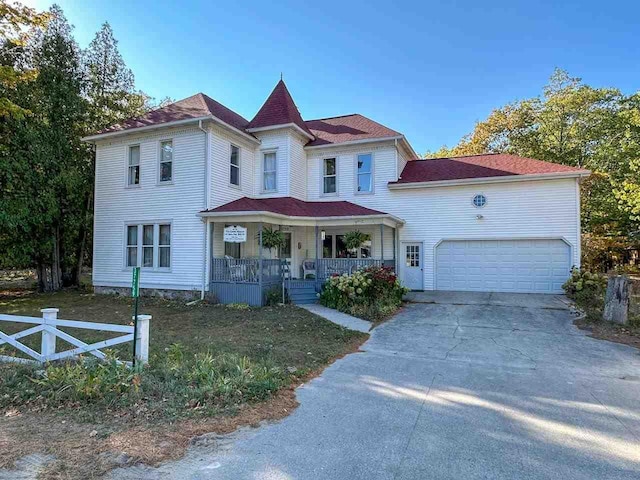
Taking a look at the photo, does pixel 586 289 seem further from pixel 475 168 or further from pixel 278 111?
pixel 278 111

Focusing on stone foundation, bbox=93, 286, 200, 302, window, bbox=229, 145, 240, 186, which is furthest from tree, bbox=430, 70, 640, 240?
stone foundation, bbox=93, 286, 200, 302

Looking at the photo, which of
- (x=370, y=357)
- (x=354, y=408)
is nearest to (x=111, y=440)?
(x=354, y=408)

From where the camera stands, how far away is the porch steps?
1249cm

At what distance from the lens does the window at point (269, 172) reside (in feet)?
50.6

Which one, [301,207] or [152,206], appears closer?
[152,206]

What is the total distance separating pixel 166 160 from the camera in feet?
45.3

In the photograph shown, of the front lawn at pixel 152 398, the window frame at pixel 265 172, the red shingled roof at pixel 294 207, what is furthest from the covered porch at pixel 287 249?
the front lawn at pixel 152 398

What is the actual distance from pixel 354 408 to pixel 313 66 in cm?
1626

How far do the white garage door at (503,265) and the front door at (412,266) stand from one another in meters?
0.70

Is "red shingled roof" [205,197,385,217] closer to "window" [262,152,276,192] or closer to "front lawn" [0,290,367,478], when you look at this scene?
"window" [262,152,276,192]

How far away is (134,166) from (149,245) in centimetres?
314

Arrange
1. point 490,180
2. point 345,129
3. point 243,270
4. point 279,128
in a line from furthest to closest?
point 345,129 → point 279,128 → point 490,180 → point 243,270

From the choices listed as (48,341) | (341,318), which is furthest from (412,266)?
(48,341)

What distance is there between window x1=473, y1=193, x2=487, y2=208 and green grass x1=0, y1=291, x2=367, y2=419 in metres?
8.39
